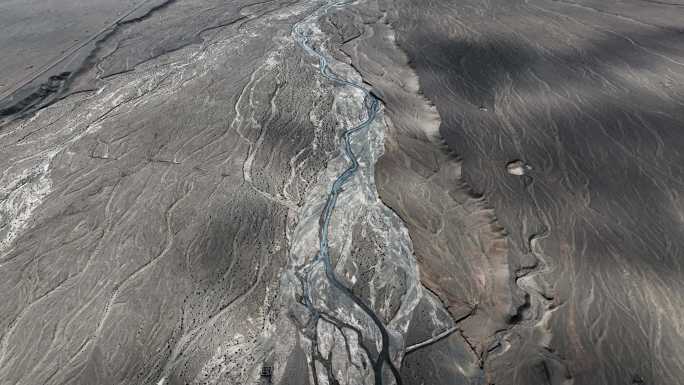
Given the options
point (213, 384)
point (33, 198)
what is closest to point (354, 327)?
point (213, 384)

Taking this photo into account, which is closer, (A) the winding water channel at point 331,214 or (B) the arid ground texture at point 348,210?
(A) the winding water channel at point 331,214

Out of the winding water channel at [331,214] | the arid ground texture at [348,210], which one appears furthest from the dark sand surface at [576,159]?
the winding water channel at [331,214]

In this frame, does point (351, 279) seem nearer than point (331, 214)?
Yes

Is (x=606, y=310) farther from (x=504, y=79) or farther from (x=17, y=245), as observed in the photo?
(x=17, y=245)

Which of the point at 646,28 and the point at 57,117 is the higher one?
the point at 57,117

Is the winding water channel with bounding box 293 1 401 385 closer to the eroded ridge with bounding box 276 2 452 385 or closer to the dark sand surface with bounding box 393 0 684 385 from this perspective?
the eroded ridge with bounding box 276 2 452 385

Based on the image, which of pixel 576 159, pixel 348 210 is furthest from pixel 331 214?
pixel 576 159

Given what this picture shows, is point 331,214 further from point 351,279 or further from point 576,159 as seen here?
point 576,159

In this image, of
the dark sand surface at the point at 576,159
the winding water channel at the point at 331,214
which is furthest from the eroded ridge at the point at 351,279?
the dark sand surface at the point at 576,159

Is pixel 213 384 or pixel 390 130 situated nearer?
pixel 213 384

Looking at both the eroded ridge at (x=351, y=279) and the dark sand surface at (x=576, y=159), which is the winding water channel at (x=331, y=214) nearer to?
the eroded ridge at (x=351, y=279)

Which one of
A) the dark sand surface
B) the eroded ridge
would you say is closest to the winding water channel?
the eroded ridge
